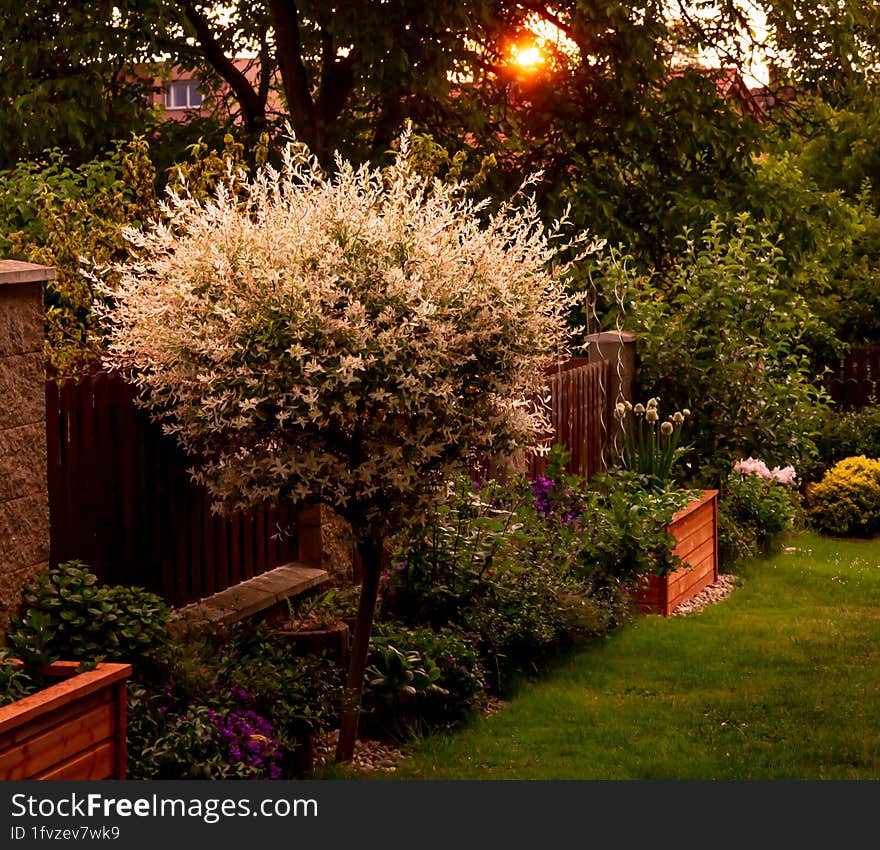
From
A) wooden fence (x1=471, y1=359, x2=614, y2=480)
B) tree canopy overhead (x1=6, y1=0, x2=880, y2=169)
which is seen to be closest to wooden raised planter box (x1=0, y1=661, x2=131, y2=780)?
wooden fence (x1=471, y1=359, x2=614, y2=480)

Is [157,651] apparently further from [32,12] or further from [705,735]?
[32,12]

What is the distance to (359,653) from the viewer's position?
18.8 ft

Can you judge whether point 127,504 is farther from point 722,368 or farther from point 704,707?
point 722,368

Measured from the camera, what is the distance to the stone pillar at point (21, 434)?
498 cm

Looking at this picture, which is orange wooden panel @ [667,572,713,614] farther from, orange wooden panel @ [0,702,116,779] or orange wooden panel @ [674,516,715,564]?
orange wooden panel @ [0,702,116,779]

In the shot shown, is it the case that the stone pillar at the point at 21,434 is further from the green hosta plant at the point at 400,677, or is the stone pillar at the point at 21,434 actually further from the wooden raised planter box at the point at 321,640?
the green hosta plant at the point at 400,677

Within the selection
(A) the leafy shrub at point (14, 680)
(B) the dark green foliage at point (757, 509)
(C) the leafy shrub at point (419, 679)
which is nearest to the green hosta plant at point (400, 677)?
(C) the leafy shrub at point (419, 679)

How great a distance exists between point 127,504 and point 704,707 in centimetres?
296

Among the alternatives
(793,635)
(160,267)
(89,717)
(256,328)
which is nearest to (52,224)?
(160,267)

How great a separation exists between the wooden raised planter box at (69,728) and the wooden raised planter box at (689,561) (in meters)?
4.51

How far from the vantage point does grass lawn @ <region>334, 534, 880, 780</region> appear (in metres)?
5.75

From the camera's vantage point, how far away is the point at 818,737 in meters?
6.16

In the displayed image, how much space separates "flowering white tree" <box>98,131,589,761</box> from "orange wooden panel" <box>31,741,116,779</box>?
111 cm

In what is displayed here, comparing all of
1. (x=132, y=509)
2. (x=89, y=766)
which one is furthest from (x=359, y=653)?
(x=89, y=766)
